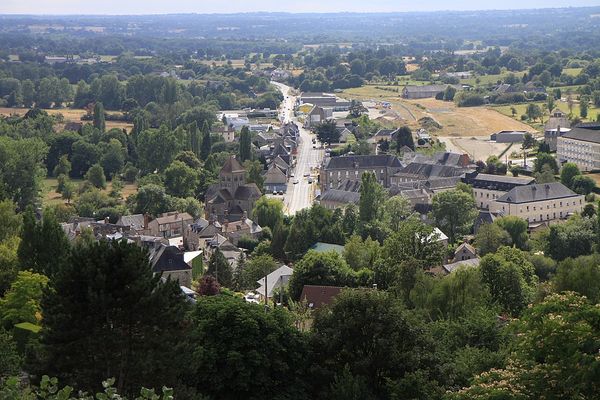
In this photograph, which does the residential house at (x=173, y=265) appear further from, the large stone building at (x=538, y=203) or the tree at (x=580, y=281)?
the large stone building at (x=538, y=203)

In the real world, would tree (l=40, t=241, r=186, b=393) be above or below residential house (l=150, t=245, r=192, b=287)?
above

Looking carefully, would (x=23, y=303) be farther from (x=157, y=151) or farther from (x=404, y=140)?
(x=404, y=140)

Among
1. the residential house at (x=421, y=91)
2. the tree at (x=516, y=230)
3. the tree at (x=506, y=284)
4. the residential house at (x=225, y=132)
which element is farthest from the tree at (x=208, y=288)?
the residential house at (x=421, y=91)

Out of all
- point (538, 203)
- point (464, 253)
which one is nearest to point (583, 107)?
point (538, 203)

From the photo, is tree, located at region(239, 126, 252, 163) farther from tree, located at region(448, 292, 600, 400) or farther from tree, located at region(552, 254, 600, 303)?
tree, located at region(448, 292, 600, 400)

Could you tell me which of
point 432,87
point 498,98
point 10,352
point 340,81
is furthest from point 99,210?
point 340,81

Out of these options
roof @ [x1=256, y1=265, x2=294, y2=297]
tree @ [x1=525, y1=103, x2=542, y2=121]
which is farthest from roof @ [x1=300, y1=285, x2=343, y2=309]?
tree @ [x1=525, y1=103, x2=542, y2=121]
